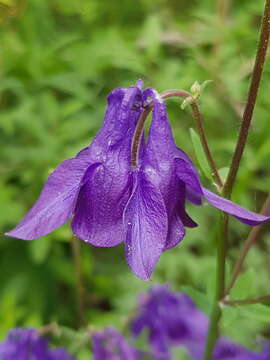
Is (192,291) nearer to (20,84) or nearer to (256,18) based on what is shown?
(20,84)

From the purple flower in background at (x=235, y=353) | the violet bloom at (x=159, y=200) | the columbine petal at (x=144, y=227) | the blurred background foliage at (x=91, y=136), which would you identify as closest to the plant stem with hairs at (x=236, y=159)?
the violet bloom at (x=159, y=200)

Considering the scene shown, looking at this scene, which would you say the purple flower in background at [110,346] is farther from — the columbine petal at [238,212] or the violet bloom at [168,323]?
the columbine petal at [238,212]

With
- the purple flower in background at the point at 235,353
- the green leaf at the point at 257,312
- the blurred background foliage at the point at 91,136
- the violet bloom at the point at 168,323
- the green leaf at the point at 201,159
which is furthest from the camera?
the blurred background foliage at the point at 91,136

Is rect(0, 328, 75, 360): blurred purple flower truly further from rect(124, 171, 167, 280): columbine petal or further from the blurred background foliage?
rect(124, 171, 167, 280): columbine petal

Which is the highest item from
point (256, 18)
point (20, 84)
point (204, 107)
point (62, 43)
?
point (256, 18)

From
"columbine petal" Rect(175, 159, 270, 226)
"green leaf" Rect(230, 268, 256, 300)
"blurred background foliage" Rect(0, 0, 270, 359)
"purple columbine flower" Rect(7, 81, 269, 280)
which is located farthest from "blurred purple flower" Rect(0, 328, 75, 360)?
"columbine petal" Rect(175, 159, 270, 226)

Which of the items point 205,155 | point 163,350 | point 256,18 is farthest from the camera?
point 256,18

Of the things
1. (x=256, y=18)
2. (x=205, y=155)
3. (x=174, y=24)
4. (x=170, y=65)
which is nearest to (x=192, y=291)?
(x=205, y=155)
